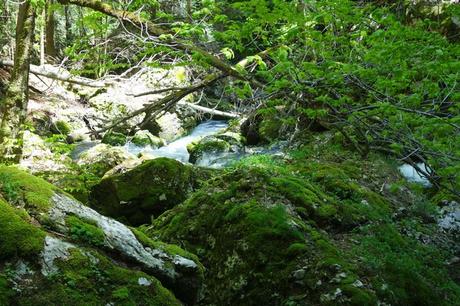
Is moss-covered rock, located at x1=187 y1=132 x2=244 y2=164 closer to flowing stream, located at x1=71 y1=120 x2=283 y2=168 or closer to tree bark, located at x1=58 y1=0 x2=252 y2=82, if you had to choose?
flowing stream, located at x1=71 y1=120 x2=283 y2=168

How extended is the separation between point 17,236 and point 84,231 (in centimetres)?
56

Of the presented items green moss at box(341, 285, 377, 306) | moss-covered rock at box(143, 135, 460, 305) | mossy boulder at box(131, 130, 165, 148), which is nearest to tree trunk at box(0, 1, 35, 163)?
moss-covered rock at box(143, 135, 460, 305)

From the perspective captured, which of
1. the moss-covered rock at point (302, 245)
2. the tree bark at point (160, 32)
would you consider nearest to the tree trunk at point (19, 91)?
the tree bark at point (160, 32)

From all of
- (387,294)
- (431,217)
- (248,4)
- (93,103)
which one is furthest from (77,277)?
(93,103)

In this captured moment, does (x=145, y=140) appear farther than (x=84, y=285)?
Yes

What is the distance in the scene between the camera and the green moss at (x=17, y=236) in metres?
2.75

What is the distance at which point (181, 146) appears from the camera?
56.0ft

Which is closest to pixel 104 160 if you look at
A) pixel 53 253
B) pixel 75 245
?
pixel 75 245

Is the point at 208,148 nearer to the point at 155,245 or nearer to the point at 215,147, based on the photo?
the point at 215,147

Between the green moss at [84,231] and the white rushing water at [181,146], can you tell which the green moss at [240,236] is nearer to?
the green moss at [84,231]

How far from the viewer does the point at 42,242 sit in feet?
9.52

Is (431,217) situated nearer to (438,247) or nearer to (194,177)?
(438,247)

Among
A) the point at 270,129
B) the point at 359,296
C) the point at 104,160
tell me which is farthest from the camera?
the point at 270,129

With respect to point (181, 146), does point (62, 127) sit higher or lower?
higher
